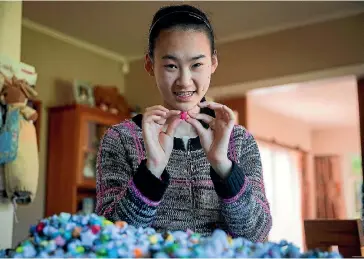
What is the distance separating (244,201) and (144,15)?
2705 millimetres

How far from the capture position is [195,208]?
0.81 m

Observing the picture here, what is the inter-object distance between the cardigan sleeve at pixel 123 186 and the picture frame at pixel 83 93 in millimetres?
2708

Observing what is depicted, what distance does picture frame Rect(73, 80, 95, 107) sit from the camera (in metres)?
3.51

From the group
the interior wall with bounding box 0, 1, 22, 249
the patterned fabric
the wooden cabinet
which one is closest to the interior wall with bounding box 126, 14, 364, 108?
the wooden cabinet

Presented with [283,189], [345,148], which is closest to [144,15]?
[283,189]

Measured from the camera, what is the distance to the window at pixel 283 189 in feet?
18.7

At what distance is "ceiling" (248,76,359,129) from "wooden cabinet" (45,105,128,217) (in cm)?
186

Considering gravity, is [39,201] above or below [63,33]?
below

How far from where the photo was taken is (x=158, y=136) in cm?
74

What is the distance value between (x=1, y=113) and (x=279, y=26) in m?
2.17

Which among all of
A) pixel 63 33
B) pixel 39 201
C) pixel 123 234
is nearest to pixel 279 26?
pixel 63 33

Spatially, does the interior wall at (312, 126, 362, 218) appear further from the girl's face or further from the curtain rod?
the girl's face

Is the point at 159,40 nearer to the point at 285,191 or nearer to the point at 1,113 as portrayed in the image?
the point at 1,113

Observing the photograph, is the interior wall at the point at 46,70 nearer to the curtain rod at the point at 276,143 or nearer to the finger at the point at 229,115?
the curtain rod at the point at 276,143
